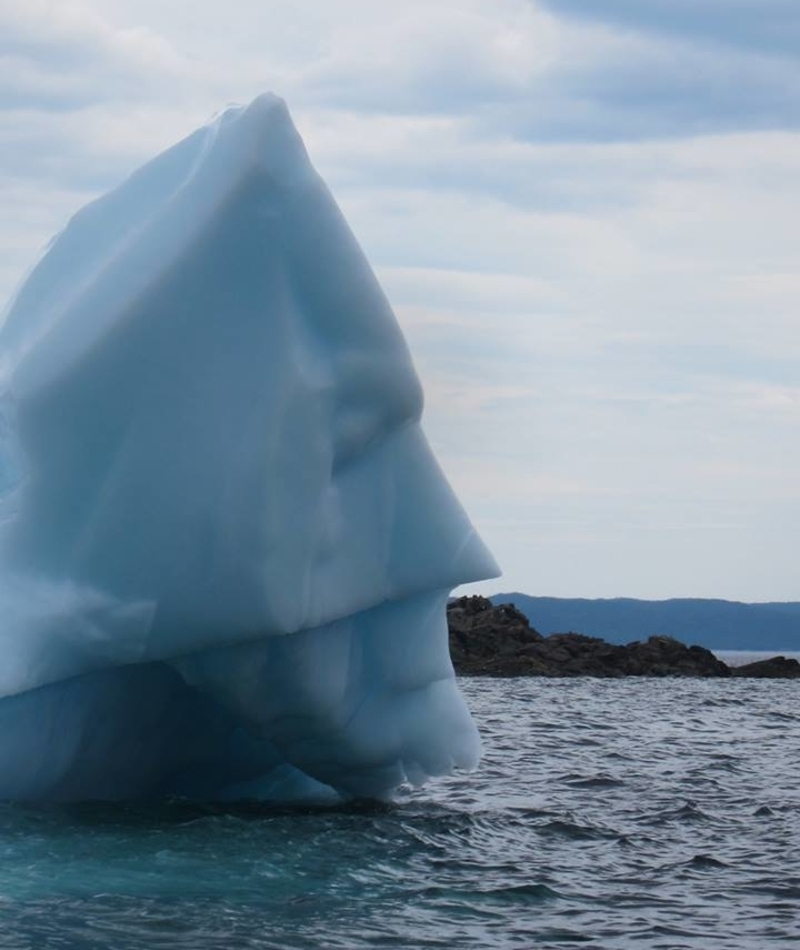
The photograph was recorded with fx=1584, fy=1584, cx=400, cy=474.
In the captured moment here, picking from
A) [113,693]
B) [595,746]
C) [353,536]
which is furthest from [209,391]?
[595,746]

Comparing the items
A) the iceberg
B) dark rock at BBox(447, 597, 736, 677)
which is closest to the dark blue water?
the iceberg

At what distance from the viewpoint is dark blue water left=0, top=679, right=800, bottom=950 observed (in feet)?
30.1

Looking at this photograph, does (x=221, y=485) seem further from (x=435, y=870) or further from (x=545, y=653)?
(x=545, y=653)

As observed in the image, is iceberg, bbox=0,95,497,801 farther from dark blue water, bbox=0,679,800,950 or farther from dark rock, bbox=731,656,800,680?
dark rock, bbox=731,656,800,680

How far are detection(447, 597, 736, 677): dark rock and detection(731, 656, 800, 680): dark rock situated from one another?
2.57 meters

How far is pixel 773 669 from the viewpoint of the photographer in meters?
53.3

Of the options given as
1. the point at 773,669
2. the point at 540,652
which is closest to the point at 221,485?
the point at 540,652

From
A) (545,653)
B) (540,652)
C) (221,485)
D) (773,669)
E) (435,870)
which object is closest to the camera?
(435,870)

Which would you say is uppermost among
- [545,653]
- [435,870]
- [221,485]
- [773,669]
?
[221,485]

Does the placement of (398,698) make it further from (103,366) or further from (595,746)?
(595,746)

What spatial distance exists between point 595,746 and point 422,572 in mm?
10016

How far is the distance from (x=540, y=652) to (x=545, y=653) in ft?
0.75

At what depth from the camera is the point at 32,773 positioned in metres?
12.4

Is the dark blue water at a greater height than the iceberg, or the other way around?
the iceberg
